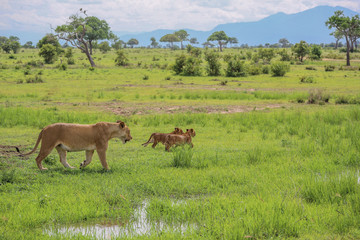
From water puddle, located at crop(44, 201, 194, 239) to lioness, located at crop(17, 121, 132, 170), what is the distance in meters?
2.44

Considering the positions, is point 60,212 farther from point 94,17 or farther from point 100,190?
point 94,17

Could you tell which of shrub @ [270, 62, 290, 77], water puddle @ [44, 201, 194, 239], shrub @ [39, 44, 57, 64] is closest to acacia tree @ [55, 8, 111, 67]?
shrub @ [39, 44, 57, 64]

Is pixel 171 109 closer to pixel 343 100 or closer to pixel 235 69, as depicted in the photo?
pixel 343 100

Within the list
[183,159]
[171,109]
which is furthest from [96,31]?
[183,159]

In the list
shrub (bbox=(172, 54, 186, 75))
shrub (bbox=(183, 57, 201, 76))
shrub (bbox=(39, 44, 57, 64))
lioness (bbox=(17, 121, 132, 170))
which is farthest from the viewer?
shrub (bbox=(39, 44, 57, 64))

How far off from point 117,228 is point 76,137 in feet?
9.09

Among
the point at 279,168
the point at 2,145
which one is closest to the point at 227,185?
the point at 279,168

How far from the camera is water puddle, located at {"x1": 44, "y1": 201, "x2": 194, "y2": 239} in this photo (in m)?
5.39

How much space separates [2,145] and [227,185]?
722 cm

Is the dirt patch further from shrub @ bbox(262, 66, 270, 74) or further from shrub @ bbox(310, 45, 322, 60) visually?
shrub @ bbox(310, 45, 322, 60)

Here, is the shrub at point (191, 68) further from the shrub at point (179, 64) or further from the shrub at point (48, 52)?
the shrub at point (48, 52)

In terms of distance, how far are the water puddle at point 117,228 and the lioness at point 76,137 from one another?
8.01 ft

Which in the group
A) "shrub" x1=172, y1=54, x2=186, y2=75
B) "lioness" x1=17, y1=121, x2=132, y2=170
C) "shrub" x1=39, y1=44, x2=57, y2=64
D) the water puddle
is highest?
"shrub" x1=39, y1=44, x2=57, y2=64

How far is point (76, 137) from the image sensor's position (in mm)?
7883
